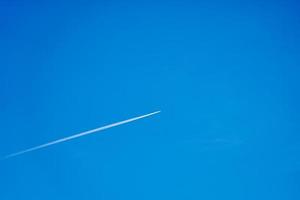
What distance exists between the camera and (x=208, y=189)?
166cm

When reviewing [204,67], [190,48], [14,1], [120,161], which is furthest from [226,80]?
[14,1]

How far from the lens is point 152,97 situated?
67.3 inches

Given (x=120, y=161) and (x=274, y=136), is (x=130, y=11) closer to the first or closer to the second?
(x=120, y=161)

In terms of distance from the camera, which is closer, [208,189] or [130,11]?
[208,189]

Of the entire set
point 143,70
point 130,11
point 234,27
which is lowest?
point 143,70

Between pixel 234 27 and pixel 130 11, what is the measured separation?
57 centimetres

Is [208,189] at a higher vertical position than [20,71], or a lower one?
lower

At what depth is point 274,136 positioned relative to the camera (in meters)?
1.67

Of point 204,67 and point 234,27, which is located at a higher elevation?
point 234,27

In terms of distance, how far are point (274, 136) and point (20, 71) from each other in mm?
1389

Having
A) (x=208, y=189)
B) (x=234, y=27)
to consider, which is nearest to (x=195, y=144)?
(x=208, y=189)

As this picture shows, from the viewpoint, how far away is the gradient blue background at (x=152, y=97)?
5.48 feet

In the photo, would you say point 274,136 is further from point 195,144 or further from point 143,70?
point 143,70

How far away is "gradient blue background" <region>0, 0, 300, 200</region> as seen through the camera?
1.67 m
